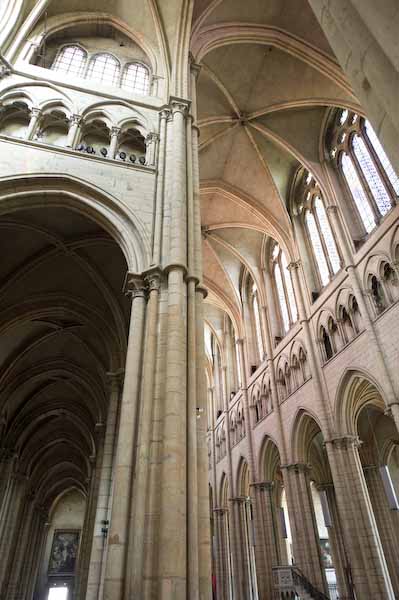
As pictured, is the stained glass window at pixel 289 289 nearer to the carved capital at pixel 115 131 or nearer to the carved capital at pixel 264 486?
the carved capital at pixel 264 486

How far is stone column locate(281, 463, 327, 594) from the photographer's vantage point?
13.0 meters

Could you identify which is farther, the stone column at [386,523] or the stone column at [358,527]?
the stone column at [386,523]

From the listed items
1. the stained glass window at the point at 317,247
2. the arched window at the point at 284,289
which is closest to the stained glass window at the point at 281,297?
the arched window at the point at 284,289

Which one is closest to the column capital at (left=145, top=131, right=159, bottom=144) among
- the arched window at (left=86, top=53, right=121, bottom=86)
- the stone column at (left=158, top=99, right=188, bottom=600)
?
the stone column at (left=158, top=99, right=188, bottom=600)

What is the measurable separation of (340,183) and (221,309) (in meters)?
11.3

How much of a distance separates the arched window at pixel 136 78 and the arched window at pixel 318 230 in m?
7.71

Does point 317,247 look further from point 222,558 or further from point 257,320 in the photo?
point 222,558

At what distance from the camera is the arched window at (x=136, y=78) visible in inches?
505

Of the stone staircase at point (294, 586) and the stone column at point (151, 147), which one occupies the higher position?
the stone column at point (151, 147)

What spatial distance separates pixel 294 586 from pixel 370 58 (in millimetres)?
13536

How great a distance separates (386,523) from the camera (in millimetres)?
16031

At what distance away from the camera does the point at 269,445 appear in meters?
18.2

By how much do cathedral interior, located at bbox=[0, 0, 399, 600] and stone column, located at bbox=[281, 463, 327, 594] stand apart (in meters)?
0.07

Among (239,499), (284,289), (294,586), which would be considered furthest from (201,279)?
(239,499)
